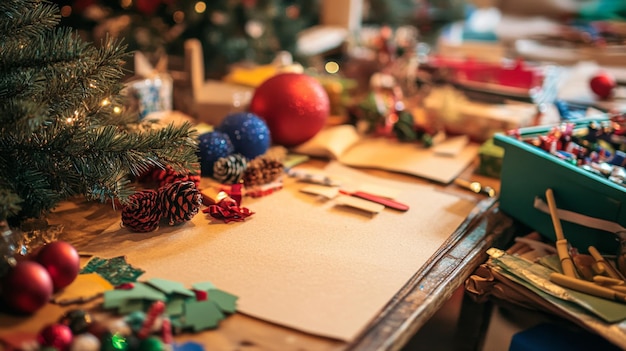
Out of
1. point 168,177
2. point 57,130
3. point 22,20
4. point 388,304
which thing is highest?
point 22,20

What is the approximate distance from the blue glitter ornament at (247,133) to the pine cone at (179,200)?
0.84 feet

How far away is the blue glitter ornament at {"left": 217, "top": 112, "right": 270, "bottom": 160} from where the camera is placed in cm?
125

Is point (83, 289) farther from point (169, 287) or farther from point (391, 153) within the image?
point (391, 153)

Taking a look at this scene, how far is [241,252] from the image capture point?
38.3 inches

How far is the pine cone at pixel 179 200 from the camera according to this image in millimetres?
996

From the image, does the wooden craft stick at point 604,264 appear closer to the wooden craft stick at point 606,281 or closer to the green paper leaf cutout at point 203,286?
the wooden craft stick at point 606,281

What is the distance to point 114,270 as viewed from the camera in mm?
890

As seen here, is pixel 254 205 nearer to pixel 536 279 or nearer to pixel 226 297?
pixel 226 297

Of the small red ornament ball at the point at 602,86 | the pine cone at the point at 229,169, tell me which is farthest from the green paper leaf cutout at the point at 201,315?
the small red ornament ball at the point at 602,86

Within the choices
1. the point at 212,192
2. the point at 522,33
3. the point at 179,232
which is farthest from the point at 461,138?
the point at 522,33

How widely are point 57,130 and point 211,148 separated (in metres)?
0.35

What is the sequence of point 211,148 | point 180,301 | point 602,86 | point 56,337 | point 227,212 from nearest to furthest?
point 56,337
point 180,301
point 227,212
point 211,148
point 602,86

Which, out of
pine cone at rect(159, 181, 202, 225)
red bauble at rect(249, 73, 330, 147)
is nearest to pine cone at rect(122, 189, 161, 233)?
pine cone at rect(159, 181, 202, 225)

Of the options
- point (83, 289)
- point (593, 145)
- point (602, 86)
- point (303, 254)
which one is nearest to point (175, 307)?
point (83, 289)
